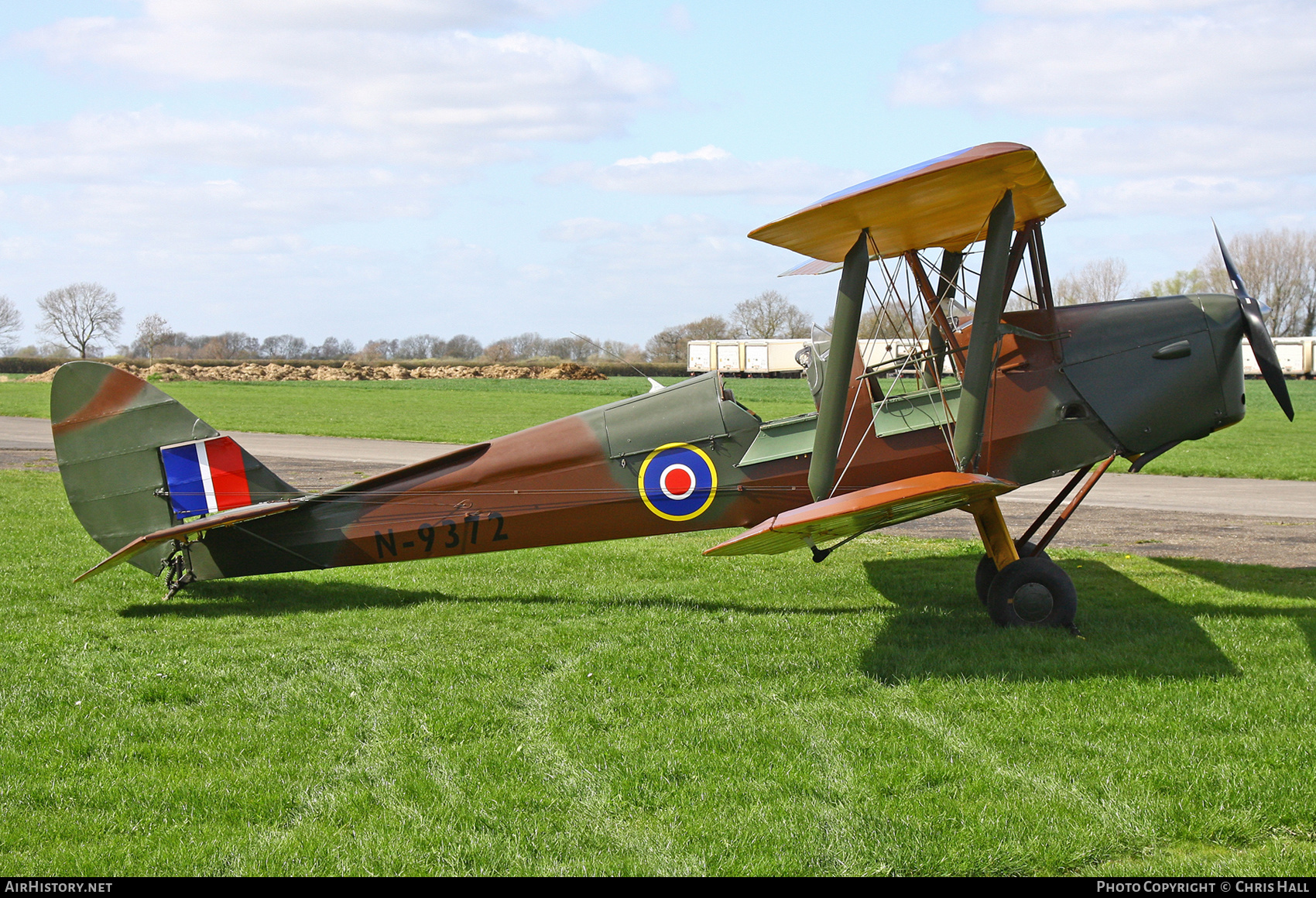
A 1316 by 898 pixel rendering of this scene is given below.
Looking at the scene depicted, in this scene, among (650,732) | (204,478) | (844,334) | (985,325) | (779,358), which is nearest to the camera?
(650,732)

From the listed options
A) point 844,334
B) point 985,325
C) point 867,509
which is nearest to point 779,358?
point 844,334

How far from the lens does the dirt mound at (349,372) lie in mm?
65938

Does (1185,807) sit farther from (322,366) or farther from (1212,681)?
(322,366)

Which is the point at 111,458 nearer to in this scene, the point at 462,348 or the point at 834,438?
the point at 834,438

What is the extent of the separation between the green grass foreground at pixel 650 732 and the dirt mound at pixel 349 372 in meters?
58.0

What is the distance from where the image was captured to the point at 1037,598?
6.62m

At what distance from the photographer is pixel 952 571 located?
893cm

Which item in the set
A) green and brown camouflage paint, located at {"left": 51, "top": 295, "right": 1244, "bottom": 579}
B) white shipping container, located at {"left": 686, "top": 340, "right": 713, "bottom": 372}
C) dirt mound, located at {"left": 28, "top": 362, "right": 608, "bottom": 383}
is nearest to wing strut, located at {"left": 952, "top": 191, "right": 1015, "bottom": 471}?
green and brown camouflage paint, located at {"left": 51, "top": 295, "right": 1244, "bottom": 579}

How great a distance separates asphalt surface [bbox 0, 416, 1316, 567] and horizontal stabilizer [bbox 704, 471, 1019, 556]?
5024mm

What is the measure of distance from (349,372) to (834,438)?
67551 millimetres

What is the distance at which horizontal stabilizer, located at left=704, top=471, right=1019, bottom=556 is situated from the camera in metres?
5.52

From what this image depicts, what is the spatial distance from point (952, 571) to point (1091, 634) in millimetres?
2381

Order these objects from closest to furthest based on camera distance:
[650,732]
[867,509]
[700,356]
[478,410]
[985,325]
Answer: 1. [650,732]
2. [867,509]
3. [985,325]
4. [478,410]
5. [700,356]

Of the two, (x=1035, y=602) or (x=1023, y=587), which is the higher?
(x=1023, y=587)
